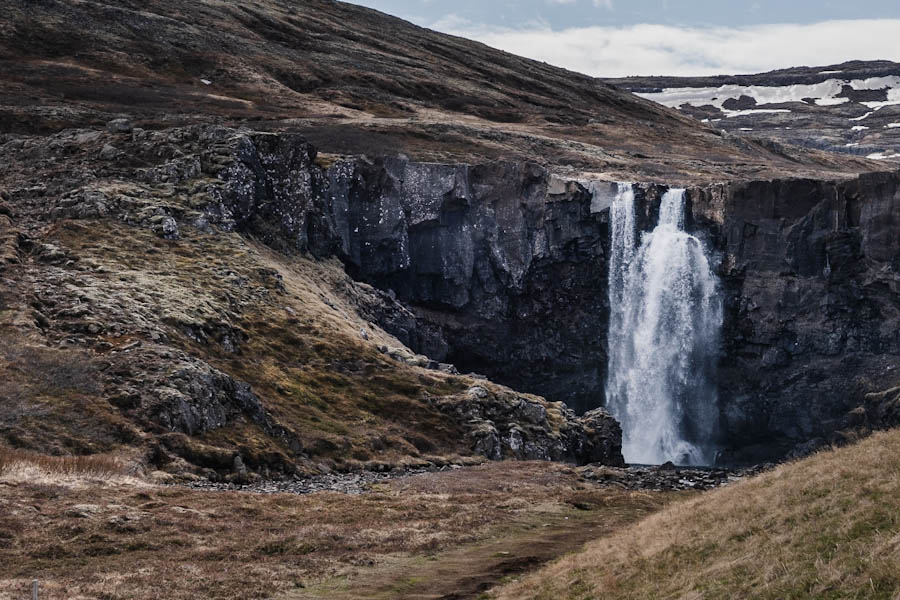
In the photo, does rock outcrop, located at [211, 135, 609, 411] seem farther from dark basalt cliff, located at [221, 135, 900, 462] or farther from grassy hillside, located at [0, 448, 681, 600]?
grassy hillside, located at [0, 448, 681, 600]

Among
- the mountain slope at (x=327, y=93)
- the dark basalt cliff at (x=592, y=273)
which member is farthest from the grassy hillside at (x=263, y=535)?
the mountain slope at (x=327, y=93)

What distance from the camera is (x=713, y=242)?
11388cm

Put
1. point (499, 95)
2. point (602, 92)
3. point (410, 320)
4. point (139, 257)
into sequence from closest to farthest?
point (139, 257), point (410, 320), point (499, 95), point (602, 92)

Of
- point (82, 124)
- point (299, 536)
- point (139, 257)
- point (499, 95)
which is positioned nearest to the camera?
point (299, 536)

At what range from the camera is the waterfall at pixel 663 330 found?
11350 cm

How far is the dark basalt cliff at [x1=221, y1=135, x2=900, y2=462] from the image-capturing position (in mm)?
104938

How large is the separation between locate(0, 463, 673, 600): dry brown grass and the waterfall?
60.7 meters

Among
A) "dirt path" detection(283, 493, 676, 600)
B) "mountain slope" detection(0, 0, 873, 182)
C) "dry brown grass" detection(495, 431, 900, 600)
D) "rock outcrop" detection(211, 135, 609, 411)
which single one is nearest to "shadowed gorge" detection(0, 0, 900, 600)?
"dry brown grass" detection(495, 431, 900, 600)

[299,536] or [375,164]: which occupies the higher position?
[375,164]

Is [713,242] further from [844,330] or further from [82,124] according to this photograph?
[82,124]

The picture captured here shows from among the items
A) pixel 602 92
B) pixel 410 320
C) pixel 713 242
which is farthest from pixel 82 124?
pixel 602 92

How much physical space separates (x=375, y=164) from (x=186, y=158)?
69.9 ft

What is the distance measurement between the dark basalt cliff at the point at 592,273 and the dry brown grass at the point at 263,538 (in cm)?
5096

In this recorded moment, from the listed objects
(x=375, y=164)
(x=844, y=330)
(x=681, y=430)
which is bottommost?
(x=681, y=430)
